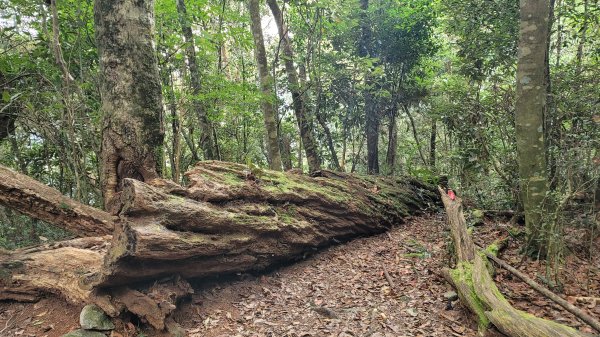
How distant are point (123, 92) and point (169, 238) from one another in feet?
7.67

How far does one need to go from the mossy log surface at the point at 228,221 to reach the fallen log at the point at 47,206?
71cm

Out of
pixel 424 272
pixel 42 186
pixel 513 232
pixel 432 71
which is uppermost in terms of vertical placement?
pixel 432 71

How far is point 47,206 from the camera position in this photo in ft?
15.4

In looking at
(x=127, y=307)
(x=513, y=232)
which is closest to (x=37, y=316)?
(x=127, y=307)

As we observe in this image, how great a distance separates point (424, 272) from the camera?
19.0 feet

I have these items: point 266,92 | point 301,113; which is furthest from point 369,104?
point 266,92

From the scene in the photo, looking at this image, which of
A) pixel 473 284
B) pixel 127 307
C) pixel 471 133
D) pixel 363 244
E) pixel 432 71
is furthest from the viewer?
pixel 432 71

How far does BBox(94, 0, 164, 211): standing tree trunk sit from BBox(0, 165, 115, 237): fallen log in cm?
29

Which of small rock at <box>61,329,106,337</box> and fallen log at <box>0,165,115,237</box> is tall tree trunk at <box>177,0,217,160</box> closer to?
fallen log at <box>0,165,115,237</box>

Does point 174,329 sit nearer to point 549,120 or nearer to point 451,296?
point 451,296

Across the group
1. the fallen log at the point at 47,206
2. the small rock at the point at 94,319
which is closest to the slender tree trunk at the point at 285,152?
the fallen log at the point at 47,206

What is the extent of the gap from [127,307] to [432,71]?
14.0m

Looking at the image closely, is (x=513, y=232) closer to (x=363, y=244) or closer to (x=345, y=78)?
(x=363, y=244)

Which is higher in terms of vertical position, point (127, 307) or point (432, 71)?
point (432, 71)
